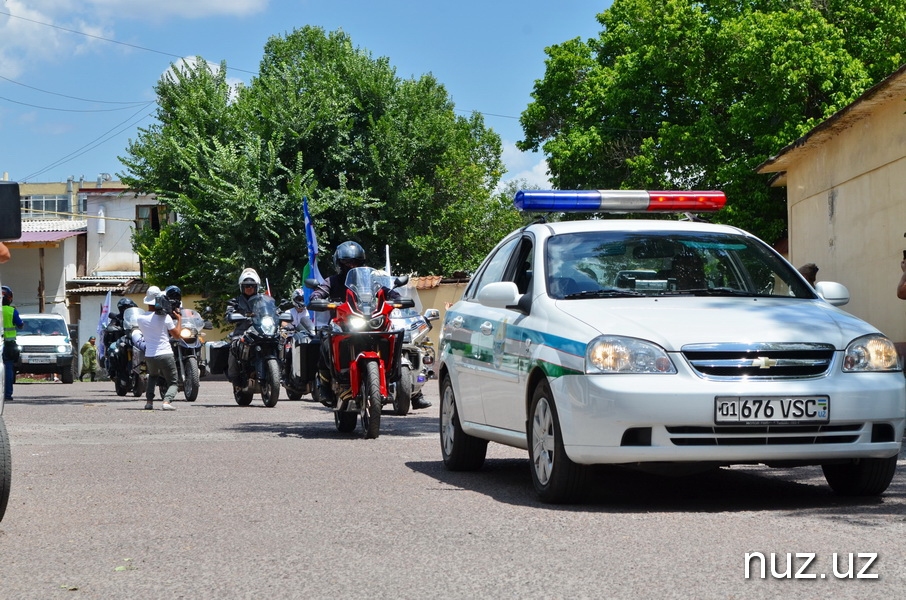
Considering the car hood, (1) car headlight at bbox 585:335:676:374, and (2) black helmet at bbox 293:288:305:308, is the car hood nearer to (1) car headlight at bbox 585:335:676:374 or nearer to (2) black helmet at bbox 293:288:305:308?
(1) car headlight at bbox 585:335:676:374

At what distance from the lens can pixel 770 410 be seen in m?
7.18

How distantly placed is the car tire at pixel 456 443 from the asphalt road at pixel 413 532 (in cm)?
13

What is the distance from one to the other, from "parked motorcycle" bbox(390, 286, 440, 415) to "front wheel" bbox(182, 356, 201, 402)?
4351 mm

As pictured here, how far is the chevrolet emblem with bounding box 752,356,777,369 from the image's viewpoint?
7.21 metres

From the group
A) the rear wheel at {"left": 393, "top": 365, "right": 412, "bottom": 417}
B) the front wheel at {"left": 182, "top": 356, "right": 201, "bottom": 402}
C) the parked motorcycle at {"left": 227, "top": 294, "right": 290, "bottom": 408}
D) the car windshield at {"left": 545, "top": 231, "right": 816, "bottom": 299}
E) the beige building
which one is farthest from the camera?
the front wheel at {"left": 182, "top": 356, "right": 201, "bottom": 402}

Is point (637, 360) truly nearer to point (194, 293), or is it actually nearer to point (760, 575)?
point (760, 575)

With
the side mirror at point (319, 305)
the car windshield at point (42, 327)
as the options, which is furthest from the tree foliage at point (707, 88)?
the side mirror at point (319, 305)

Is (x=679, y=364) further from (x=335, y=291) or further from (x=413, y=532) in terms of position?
(x=335, y=291)

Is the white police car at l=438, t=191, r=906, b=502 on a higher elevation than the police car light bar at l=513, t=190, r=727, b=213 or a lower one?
lower

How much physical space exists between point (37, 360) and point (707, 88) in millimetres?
20306

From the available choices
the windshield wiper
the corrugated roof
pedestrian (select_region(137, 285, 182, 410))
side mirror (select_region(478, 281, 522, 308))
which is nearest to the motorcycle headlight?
pedestrian (select_region(137, 285, 182, 410))

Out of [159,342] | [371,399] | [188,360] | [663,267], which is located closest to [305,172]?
[188,360]

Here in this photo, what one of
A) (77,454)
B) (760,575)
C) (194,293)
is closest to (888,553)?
(760,575)

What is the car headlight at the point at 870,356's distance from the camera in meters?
7.45
